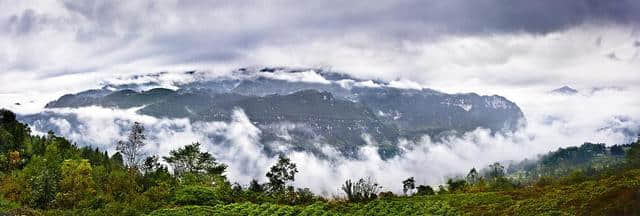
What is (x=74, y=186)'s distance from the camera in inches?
2800

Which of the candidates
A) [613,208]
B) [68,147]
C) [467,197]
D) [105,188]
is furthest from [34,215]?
[68,147]

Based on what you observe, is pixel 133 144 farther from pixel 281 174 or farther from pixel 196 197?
pixel 196 197

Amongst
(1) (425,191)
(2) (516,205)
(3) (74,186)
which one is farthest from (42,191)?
(1) (425,191)

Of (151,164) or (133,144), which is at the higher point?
(133,144)

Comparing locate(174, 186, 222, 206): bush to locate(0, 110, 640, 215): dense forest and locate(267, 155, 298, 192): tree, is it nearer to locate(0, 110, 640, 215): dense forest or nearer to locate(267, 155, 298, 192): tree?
locate(0, 110, 640, 215): dense forest

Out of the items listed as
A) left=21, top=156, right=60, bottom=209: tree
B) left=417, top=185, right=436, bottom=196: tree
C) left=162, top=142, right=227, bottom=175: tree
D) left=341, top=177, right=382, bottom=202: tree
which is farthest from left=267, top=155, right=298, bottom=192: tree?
left=21, top=156, right=60, bottom=209: tree

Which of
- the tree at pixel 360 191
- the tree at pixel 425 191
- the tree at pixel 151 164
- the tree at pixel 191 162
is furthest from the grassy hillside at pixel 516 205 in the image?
the tree at pixel 151 164

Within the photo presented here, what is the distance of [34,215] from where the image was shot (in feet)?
166

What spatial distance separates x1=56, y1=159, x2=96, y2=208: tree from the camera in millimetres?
65562

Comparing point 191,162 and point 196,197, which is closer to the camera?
point 196,197

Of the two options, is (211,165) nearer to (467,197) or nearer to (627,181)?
(467,197)

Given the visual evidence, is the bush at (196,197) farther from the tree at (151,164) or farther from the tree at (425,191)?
the tree at (151,164)

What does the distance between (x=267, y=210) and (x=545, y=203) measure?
24.3 meters

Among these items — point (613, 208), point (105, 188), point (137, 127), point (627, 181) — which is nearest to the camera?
point (613, 208)
